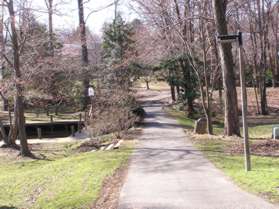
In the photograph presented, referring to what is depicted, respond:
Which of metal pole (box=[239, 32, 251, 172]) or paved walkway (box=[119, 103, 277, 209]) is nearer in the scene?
paved walkway (box=[119, 103, 277, 209])

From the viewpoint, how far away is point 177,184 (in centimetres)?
938

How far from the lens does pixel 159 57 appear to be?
29203 mm

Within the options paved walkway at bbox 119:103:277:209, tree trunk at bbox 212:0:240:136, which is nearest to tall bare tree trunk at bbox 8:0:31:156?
paved walkway at bbox 119:103:277:209

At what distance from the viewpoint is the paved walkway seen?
7.55 metres

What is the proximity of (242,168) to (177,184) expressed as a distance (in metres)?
2.12

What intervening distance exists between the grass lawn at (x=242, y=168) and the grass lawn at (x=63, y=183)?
2572 millimetres

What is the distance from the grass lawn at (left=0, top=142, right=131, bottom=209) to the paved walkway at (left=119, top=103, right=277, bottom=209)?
0.63m

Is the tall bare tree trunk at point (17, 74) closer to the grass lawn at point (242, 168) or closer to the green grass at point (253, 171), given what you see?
the grass lawn at point (242, 168)

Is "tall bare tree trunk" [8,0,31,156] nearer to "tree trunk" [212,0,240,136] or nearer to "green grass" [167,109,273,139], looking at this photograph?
"tree trunk" [212,0,240,136]

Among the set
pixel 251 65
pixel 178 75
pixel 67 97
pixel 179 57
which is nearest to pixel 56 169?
pixel 179 57

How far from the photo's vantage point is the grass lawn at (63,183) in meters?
9.18

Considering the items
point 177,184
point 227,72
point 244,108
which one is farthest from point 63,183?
point 227,72

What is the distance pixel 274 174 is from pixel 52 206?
4.43 m

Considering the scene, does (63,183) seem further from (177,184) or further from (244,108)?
(244,108)
